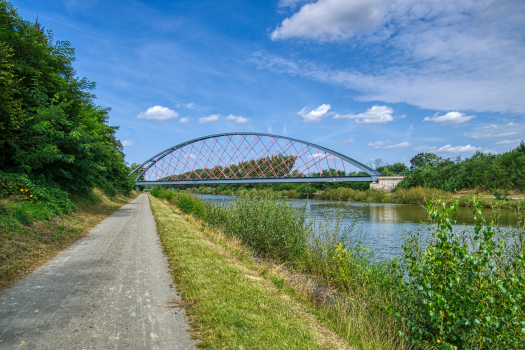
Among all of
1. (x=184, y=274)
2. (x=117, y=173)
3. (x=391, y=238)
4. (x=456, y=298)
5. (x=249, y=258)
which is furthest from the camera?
(x=117, y=173)

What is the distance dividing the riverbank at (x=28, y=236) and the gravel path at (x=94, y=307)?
401mm

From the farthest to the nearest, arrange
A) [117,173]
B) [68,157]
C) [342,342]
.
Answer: [117,173]
[68,157]
[342,342]

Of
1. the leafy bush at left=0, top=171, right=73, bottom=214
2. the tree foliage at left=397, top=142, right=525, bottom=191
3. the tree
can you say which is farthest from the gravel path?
the tree

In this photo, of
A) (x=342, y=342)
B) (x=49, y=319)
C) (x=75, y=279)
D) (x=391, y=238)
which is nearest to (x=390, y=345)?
(x=342, y=342)

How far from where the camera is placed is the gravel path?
12.6ft

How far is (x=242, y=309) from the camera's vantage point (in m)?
4.94

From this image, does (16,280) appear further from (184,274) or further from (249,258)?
(249,258)

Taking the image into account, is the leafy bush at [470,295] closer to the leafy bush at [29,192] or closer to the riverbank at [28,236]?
the riverbank at [28,236]

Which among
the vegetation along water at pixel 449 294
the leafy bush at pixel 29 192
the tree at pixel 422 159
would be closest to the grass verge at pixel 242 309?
the vegetation along water at pixel 449 294

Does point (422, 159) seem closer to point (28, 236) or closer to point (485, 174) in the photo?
point (485, 174)

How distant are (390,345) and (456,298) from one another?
1290mm

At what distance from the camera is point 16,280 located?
599 centimetres

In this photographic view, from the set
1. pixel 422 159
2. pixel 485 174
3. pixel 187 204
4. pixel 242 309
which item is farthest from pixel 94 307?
pixel 422 159

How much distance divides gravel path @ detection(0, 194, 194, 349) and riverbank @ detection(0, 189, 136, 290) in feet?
1.32
